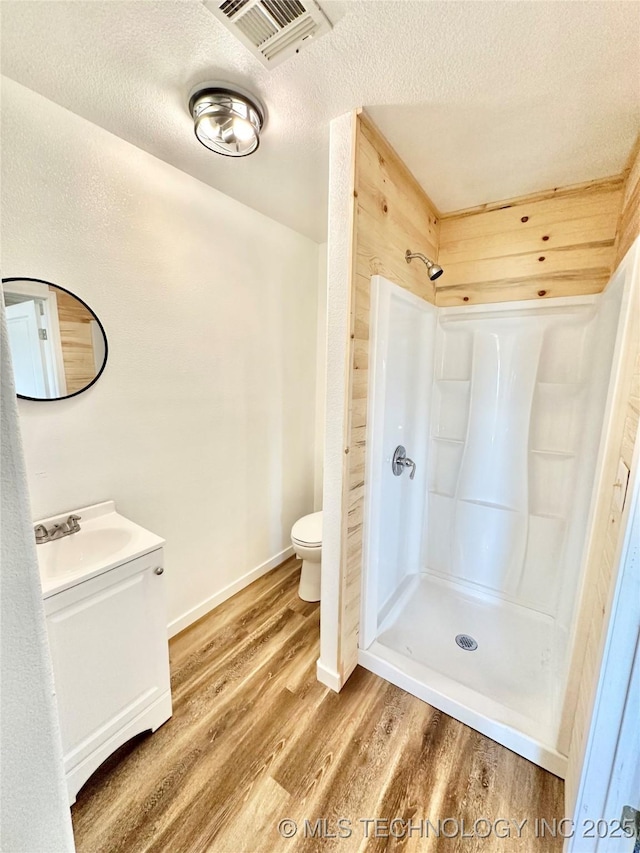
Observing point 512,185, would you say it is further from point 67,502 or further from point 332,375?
point 67,502

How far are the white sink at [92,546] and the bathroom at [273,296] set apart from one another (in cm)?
9

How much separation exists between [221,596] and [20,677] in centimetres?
176

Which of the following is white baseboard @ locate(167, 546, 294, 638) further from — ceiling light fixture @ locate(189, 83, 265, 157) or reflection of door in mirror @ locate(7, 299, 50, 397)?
ceiling light fixture @ locate(189, 83, 265, 157)

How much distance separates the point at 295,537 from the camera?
2.06 metres

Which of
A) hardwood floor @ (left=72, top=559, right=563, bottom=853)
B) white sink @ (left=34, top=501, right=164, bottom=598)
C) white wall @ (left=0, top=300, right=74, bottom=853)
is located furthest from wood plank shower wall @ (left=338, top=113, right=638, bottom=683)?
white wall @ (left=0, top=300, right=74, bottom=853)

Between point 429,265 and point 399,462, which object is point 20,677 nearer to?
point 399,462

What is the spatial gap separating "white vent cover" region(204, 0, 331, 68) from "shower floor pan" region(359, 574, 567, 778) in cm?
240

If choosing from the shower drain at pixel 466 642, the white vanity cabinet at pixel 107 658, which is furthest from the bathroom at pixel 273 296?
the shower drain at pixel 466 642

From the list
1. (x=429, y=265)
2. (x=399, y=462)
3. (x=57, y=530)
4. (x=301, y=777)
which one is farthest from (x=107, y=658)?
(x=429, y=265)

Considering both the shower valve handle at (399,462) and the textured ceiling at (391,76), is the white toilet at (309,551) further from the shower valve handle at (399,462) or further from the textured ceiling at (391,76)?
the textured ceiling at (391,76)

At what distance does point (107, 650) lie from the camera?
1.18 m

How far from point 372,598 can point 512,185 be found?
2211mm

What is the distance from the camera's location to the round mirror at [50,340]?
126cm

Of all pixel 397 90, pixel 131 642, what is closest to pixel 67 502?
pixel 131 642
